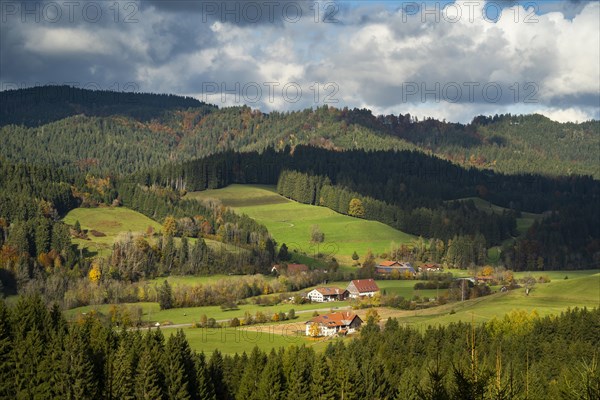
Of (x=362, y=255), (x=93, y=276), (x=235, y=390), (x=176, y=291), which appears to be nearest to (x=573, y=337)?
(x=235, y=390)

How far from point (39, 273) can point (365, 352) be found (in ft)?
243

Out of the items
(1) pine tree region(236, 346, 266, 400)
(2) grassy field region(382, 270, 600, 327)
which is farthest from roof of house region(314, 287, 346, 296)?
(1) pine tree region(236, 346, 266, 400)

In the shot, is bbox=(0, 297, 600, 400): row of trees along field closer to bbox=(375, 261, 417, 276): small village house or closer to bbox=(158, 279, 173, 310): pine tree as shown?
bbox=(158, 279, 173, 310): pine tree

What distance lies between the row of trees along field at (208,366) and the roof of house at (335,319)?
21.9 metres

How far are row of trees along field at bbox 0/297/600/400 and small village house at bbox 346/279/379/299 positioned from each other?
171 ft

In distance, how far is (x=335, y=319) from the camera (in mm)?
107438

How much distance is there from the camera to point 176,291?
126562 mm

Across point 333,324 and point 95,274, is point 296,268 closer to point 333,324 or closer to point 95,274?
point 95,274

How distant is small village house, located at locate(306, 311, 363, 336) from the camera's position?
10412cm

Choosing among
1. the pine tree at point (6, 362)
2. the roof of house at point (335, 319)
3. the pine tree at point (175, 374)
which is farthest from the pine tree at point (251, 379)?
the roof of house at point (335, 319)

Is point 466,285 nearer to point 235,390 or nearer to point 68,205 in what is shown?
point 235,390

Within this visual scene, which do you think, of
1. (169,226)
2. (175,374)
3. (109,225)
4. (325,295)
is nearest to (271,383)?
(175,374)

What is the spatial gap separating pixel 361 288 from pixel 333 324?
1275 inches

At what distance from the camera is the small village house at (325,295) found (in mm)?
134375
